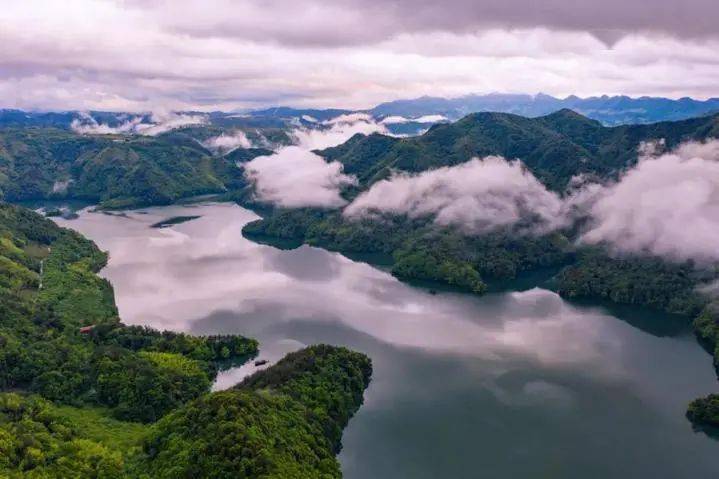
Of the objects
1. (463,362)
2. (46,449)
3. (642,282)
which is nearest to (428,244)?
(642,282)

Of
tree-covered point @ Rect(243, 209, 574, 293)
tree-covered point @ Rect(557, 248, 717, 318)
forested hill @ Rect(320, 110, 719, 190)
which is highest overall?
forested hill @ Rect(320, 110, 719, 190)

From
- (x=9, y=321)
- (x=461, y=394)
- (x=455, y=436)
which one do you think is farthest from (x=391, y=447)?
(x=9, y=321)

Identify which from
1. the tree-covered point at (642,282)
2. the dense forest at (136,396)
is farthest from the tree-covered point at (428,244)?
the dense forest at (136,396)

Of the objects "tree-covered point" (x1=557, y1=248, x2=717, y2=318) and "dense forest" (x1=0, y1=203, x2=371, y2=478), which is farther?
"tree-covered point" (x1=557, y1=248, x2=717, y2=318)

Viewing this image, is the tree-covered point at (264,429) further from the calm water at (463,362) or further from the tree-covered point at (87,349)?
the tree-covered point at (87,349)

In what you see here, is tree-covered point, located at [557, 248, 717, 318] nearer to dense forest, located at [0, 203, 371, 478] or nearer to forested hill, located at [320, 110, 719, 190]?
forested hill, located at [320, 110, 719, 190]

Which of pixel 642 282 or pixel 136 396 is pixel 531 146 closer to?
pixel 642 282

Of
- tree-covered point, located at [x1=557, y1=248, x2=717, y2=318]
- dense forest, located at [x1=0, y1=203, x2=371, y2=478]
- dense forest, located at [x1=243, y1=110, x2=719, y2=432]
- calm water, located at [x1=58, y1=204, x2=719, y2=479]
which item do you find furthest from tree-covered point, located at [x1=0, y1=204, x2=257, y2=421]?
tree-covered point, located at [x1=557, y1=248, x2=717, y2=318]
